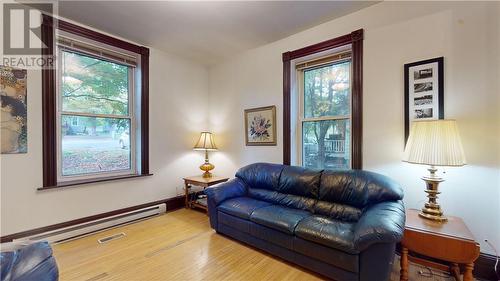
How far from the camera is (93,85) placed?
304 cm

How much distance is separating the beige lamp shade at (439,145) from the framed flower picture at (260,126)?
190 cm

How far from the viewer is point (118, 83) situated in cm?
332

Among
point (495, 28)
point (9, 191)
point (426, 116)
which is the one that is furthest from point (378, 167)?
point (9, 191)

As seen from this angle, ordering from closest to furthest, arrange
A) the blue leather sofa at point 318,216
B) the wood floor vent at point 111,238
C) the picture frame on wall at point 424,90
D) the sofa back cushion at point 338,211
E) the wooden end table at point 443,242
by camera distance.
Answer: the wooden end table at point 443,242 < the blue leather sofa at point 318,216 < the picture frame on wall at point 424,90 < the sofa back cushion at point 338,211 < the wood floor vent at point 111,238

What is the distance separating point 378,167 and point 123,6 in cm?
334

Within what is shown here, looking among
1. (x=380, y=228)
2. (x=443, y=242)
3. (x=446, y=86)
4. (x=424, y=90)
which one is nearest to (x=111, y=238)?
(x=380, y=228)

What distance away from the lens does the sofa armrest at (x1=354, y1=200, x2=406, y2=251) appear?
158 cm

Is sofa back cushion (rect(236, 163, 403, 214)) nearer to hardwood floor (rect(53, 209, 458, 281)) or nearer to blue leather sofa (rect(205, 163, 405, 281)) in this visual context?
blue leather sofa (rect(205, 163, 405, 281))

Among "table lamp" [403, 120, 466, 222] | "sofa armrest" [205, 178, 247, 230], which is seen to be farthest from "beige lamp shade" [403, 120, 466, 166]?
"sofa armrest" [205, 178, 247, 230]

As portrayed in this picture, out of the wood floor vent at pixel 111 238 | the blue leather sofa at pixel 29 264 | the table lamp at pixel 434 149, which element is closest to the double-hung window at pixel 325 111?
the table lamp at pixel 434 149

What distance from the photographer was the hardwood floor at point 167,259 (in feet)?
6.53

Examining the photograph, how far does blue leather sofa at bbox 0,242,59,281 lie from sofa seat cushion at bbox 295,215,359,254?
172 cm

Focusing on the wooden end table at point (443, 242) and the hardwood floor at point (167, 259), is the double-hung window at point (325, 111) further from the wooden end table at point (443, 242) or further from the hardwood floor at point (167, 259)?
the hardwood floor at point (167, 259)

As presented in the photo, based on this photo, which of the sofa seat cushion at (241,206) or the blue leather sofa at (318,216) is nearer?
the blue leather sofa at (318,216)
